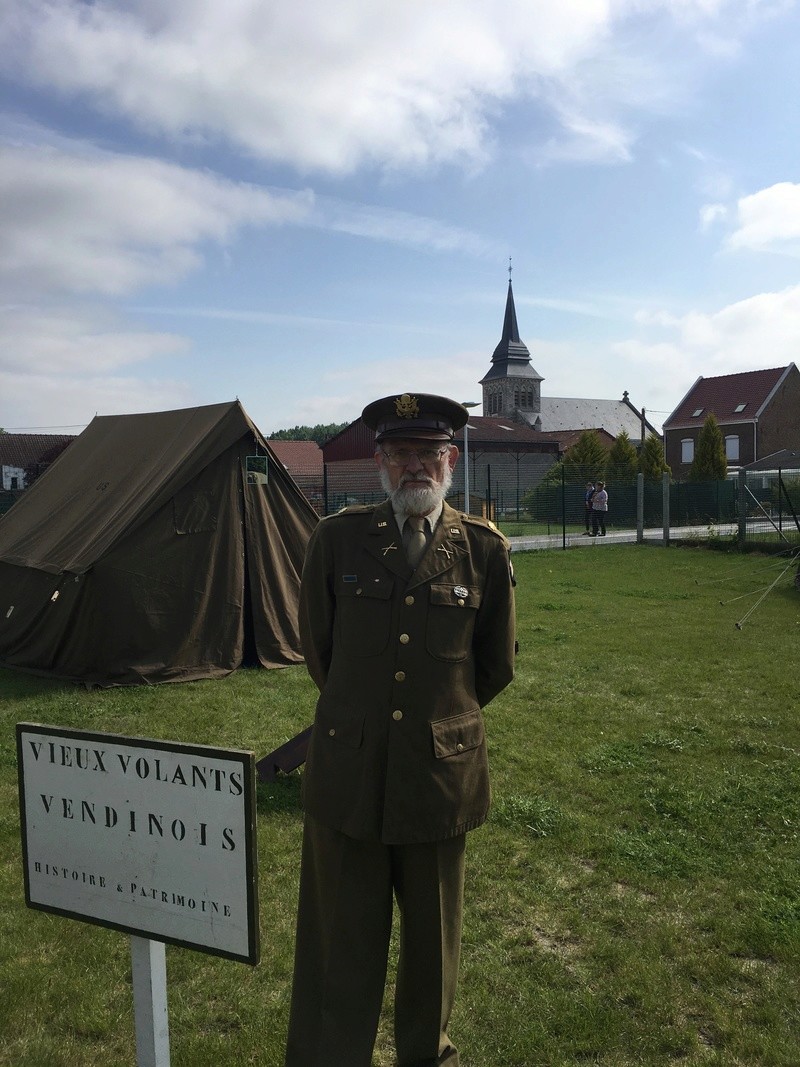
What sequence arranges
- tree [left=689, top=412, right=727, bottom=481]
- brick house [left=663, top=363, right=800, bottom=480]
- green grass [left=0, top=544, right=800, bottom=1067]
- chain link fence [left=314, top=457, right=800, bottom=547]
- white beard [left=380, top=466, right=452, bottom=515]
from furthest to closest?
brick house [left=663, top=363, right=800, bottom=480] < tree [left=689, top=412, right=727, bottom=481] < chain link fence [left=314, top=457, right=800, bottom=547] < green grass [left=0, top=544, right=800, bottom=1067] < white beard [left=380, top=466, right=452, bottom=515]

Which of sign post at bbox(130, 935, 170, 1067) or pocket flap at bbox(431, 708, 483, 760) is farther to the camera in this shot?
pocket flap at bbox(431, 708, 483, 760)

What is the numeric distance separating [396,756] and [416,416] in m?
0.98

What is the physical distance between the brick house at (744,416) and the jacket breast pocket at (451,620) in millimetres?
42482

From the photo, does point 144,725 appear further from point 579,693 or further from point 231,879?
point 231,879

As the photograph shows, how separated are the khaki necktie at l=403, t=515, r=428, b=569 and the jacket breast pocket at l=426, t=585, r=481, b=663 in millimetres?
120

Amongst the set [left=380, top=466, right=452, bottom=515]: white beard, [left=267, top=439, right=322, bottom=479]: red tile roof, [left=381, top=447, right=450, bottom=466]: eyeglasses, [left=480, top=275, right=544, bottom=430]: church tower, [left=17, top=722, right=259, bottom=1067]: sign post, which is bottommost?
[left=17, top=722, right=259, bottom=1067]: sign post

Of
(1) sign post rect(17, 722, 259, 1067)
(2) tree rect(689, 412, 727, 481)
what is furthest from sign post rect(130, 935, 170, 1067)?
(2) tree rect(689, 412, 727, 481)

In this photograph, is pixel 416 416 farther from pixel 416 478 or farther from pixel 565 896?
pixel 565 896

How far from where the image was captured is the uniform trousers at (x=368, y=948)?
236 centimetres

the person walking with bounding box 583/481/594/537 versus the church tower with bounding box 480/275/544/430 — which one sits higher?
the church tower with bounding box 480/275/544/430

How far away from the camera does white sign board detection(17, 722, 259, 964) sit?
1.92 m

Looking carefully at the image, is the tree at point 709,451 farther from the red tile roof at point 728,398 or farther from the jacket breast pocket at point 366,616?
the jacket breast pocket at point 366,616

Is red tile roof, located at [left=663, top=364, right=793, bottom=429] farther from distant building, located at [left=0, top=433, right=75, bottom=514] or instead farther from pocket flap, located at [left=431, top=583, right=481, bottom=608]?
pocket flap, located at [left=431, top=583, right=481, bottom=608]

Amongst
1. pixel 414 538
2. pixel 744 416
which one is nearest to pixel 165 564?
pixel 414 538
